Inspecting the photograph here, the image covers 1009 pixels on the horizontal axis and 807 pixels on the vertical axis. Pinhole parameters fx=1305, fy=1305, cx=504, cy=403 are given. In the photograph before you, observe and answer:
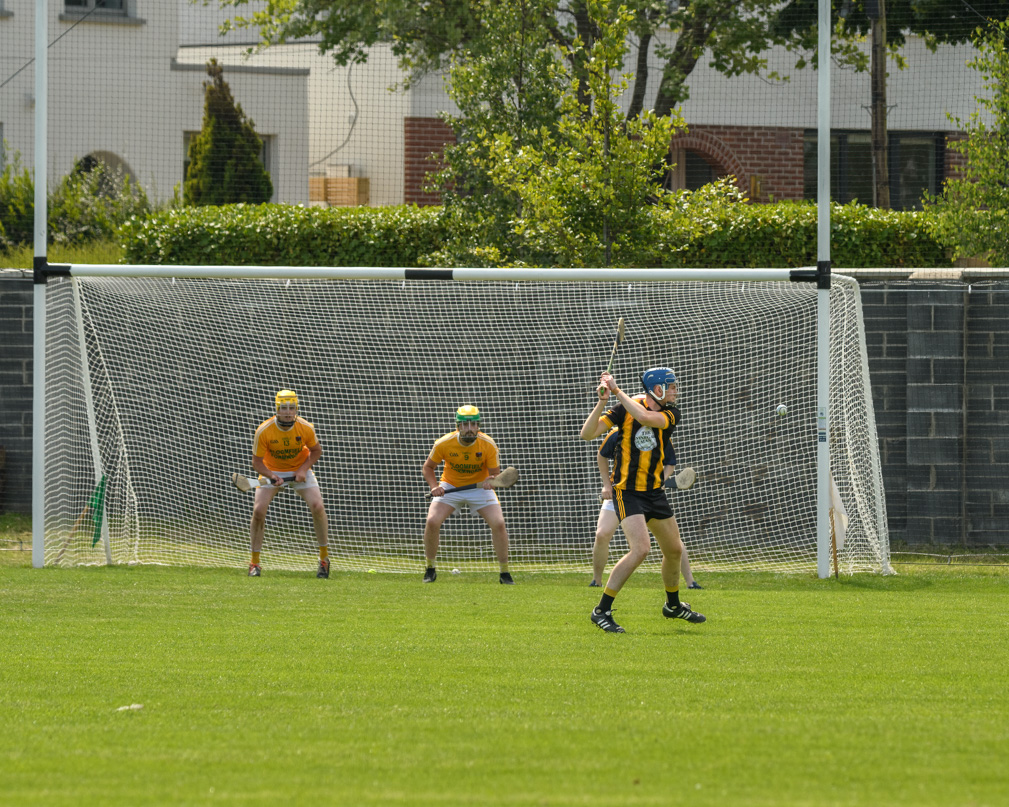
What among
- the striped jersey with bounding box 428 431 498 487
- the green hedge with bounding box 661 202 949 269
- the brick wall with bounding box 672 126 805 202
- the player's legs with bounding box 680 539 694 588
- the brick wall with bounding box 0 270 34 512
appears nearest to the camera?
the player's legs with bounding box 680 539 694 588

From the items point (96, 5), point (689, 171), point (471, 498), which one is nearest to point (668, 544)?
point (471, 498)

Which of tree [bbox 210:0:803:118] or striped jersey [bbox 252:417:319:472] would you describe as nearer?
striped jersey [bbox 252:417:319:472]

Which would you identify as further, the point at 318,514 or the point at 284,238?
the point at 284,238

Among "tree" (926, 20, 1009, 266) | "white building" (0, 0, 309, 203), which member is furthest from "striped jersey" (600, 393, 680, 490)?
"white building" (0, 0, 309, 203)

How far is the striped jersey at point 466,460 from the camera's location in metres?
12.0

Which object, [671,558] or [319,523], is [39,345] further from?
[671,558]

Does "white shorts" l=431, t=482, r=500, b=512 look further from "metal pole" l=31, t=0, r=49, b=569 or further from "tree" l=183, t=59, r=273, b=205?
"tree" l=183, t=59, r=273, b=205

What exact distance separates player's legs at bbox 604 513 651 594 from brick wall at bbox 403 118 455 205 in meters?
12.4

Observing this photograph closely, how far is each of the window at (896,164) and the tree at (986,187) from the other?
5910 millimetres

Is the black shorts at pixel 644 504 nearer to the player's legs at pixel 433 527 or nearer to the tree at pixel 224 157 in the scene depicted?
the player's legs at pixel 433 527

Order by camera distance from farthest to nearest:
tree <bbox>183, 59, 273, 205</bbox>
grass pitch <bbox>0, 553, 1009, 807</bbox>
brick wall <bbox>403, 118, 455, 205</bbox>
A: brick wall <bbox>403, 118, 455, 205</bbox> < tree <bbox>183, 59, 273, 205</bbox> < grass pitch <bbox>0, 553, 1009, 807</bbox>

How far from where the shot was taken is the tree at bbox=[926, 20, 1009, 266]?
45.3ft

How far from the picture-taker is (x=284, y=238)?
17.1m

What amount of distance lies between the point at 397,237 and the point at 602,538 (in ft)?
24.2
